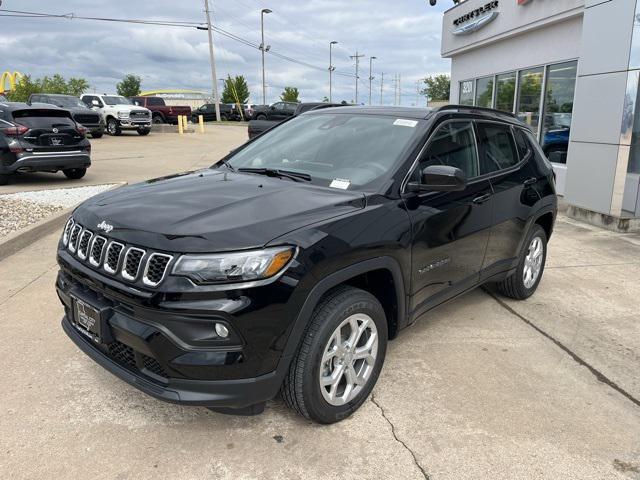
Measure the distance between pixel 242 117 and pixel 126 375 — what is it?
47.8 m

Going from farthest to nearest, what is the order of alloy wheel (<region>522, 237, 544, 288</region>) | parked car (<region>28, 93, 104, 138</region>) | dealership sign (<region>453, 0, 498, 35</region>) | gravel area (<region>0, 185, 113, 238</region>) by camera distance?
parked car (<region>28, 93, 104, 138</region>)
dealership sign (<region>453, 0, 498, 35</region>)
gravel area (<region>0, 185, 113, 238</region>)
alloy wheel (<region>522, 237, 544, 288</region>)

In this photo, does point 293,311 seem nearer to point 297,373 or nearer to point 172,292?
point 297,373

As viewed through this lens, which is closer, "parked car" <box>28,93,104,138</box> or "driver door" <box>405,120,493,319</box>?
"driver door" <box>405,120,493,319</box>

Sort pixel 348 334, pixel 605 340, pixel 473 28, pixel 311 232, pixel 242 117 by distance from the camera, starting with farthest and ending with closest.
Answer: pixel 242 117 < pixel 473 28 < pixel 605 340 < pixel 348 334 < pixel 311 232

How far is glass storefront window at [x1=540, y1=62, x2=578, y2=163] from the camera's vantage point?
10164mm

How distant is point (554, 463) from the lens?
8.59 ft

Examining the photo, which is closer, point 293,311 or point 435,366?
point 293,311

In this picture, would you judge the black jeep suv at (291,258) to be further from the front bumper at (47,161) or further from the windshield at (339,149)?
the front bumper at (47,161)

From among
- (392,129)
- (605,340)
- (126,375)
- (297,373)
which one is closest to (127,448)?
(126,375)

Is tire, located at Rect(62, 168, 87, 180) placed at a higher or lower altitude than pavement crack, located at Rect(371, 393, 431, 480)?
higher

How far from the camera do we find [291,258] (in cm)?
241

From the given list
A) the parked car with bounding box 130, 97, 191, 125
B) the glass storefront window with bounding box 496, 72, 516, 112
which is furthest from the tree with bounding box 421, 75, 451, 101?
the glass storefront window with bounding box 496, 72, 516, 112

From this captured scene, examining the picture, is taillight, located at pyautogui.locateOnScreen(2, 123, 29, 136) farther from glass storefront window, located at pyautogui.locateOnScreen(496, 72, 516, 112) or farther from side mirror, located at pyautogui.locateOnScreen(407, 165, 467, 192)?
glass storefront window, located at pyautogui.locateOnScreen(496, 72, 516, 112)

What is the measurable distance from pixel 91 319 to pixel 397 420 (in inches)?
67.6
